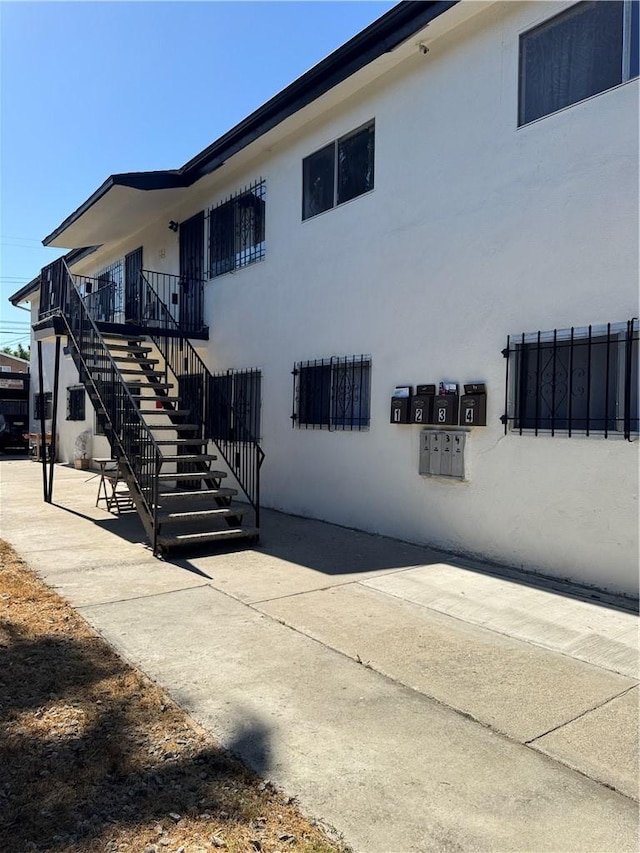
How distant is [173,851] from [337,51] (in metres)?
8.01

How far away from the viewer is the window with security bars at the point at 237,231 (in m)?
10.2

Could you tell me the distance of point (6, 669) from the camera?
12.2 ft

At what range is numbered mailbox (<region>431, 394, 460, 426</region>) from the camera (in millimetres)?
6617

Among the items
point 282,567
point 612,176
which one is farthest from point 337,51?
point 282,567

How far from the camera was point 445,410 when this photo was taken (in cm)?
669

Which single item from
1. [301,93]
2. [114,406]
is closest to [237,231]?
[301,93]

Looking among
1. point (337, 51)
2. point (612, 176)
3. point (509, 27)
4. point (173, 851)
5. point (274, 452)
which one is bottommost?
point (173, 851)

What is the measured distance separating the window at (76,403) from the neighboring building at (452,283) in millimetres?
7786

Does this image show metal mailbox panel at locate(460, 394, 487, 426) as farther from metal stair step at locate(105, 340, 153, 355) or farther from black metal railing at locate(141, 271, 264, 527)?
metal stair step at locate(105, 340, 153, 355)

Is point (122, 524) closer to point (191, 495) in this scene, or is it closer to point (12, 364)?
point (191, 495)

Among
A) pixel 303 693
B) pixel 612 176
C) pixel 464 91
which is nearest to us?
pixel 303 693

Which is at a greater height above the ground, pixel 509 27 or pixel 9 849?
pixel 509 27

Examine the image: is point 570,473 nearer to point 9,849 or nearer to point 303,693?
point 303,693

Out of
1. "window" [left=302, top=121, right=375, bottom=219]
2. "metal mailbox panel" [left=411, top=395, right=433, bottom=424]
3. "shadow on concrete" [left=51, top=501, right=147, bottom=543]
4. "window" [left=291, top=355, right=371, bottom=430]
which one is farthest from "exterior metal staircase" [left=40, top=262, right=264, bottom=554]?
"window" [left=302, top=121, right=375, bottom=219]
